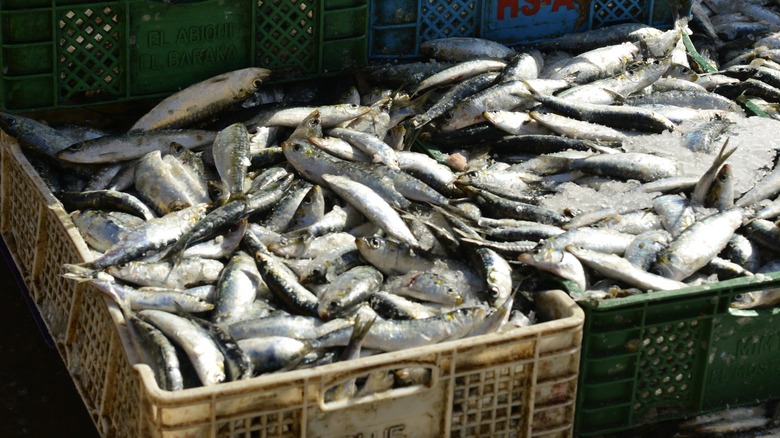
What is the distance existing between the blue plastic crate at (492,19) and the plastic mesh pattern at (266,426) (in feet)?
10.9

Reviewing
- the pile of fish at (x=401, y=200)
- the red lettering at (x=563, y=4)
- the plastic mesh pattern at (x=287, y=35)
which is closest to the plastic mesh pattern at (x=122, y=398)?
the pile of fish at (x=401, y=200)

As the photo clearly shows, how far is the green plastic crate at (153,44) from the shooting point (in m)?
5.95

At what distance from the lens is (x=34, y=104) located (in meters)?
6.11

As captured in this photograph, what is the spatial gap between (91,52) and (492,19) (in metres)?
2.57

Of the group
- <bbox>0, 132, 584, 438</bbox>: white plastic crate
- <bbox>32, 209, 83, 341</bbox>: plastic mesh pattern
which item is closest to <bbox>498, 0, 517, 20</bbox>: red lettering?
<bbox>0, 132, 584, 438</bbox>: white plastic crate

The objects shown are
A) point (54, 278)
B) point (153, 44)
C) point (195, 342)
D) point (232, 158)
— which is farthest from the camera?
point (153, 44)

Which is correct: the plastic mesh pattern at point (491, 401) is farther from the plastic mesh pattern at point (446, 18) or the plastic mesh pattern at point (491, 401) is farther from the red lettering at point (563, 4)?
the red lettering at point (563, 4)

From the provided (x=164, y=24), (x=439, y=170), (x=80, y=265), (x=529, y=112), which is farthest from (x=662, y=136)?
(x=80, y=265)

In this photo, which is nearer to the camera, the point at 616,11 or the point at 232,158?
the point at 232,158

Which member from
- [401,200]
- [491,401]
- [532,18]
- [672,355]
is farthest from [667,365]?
[532,18]

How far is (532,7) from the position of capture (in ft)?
24.2

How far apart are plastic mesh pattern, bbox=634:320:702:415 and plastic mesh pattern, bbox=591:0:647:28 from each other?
3.20 metres

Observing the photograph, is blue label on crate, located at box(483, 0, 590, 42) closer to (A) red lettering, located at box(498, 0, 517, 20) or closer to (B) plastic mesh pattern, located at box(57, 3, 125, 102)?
(A) red lettering, located at box(498, 0, 517, 20)

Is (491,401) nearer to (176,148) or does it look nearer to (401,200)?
(401,200)
